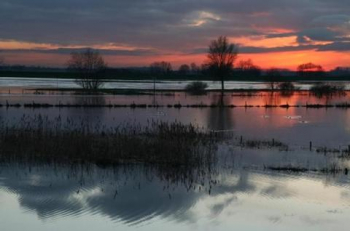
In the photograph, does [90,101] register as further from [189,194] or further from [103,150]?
[189,194]

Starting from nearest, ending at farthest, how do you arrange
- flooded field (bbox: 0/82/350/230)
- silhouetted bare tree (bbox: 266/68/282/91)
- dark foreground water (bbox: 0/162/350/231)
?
dark foreground water (bbox: 0/162/350/231) < flooded field (bbox: 0/82/350/230) < silhouetted bare tree (bbox: 266/68/282/91)

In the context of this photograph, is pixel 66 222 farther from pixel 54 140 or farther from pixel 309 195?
pixel 54 140

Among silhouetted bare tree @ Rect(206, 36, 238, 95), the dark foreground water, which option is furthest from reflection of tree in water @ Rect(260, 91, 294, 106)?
the dark foreground water

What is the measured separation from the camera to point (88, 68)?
321 ft

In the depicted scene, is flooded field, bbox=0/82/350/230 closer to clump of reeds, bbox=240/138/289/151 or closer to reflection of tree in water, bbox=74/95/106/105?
clump of reeds, bbox=240/138/289/151

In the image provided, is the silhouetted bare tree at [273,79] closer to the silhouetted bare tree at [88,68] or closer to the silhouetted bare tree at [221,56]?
the silhouetted bare tree at [221,56]

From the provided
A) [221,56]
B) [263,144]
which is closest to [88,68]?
[221,56]

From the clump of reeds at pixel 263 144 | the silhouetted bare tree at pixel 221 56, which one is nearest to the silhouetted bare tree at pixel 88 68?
the silhouetted bare tree at pixel 221 56

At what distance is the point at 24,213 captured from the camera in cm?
1195

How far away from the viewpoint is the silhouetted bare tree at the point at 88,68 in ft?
302

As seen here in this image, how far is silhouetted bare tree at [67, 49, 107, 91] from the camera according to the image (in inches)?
3626

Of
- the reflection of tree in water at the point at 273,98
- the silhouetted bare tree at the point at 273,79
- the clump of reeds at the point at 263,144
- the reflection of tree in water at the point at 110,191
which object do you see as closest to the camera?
the reflection of tree in water at the point at 110,191

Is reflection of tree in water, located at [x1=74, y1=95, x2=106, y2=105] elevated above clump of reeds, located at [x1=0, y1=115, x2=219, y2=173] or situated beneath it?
elevated above

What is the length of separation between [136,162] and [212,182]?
12.4ft
